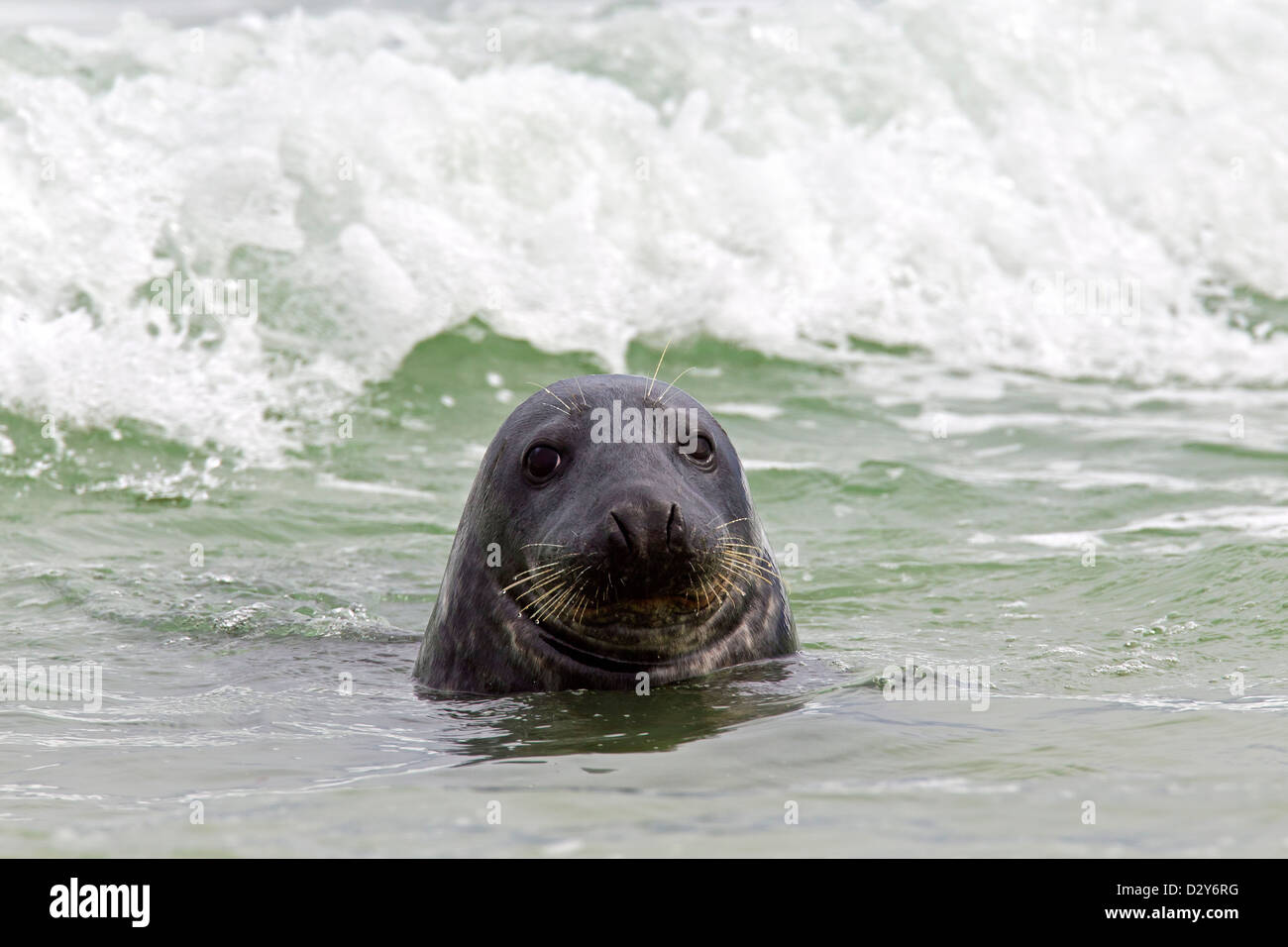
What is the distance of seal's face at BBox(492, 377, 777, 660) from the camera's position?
4469 mm

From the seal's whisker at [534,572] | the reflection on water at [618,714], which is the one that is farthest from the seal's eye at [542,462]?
the reflection on water at [618,714]

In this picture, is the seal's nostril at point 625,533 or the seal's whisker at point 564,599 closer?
the seal's nostril at point 625,533

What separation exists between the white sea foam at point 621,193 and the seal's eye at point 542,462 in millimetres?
5008

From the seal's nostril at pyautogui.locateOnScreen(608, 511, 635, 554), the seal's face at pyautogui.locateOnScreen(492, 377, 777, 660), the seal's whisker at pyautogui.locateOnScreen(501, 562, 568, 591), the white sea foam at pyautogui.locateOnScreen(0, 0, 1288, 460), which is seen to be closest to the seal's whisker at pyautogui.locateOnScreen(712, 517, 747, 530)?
the seal's face at pyautogui.locateOnScreen(492, 377, 777, 660)

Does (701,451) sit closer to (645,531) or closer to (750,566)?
(750,566)

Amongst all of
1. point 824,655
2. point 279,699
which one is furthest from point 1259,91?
point 279,699

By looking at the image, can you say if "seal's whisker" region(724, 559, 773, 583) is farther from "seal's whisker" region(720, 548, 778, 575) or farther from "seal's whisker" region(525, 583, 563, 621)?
"seal's whisker" region(525, 583, 563, 621)

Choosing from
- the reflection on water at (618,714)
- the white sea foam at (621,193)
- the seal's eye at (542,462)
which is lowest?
the reflection on water at (618,714)

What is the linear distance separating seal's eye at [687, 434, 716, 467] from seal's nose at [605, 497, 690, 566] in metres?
0.66

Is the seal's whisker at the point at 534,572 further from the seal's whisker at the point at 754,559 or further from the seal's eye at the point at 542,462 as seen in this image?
the seal's whisker at the point at 754,559

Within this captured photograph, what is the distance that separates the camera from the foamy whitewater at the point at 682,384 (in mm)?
3818
